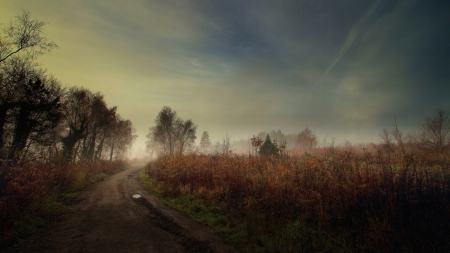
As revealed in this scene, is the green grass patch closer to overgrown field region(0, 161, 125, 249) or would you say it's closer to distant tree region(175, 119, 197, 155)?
overgrown field region(0, 161, 125, 249)

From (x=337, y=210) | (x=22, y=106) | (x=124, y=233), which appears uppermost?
(x=22, y=106)

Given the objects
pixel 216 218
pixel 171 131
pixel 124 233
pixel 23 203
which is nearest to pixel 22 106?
pixel 23 203

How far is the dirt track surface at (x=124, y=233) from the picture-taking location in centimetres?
482

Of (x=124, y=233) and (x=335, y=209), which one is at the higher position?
(x=335, y=209)

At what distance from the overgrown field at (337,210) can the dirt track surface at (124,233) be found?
83 cm

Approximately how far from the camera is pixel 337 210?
601 centimetres

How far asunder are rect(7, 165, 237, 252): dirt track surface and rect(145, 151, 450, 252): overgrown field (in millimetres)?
832

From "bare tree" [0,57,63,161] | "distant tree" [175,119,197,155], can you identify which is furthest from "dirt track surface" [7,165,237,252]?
"distant tree" [175,119,197,155]

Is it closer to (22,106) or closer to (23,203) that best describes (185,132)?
(22,106)

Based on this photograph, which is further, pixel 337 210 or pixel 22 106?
pixel 22 106

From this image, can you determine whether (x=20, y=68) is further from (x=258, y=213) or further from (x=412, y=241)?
(x=412, y=241)

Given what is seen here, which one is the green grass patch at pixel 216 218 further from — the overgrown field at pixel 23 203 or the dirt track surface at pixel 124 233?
the overgrown field at pixel 23 203

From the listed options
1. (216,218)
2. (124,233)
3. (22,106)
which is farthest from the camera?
(22,106)

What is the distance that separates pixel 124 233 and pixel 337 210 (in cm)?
733
